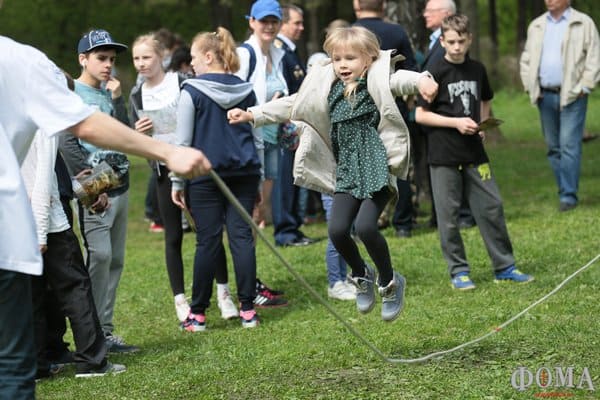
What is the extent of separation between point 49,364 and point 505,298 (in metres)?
3.49

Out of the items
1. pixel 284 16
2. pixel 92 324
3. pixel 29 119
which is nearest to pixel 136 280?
pixel 284 16

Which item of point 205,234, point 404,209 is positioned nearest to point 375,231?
point 205,234

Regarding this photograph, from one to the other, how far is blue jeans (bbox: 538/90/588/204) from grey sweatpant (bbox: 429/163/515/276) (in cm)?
378

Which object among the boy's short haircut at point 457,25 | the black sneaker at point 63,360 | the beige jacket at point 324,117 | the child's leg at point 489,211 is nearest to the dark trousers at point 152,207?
the child's leg at point 489,211

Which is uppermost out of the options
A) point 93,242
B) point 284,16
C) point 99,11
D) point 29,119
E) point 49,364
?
point 29,119

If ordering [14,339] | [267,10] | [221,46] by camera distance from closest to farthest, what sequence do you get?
1. [14,339]
2. [221,46]
3. [267,10]

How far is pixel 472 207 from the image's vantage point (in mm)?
9070

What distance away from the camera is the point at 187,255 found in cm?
1192

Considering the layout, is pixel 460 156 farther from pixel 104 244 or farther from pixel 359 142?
pixel 104 244

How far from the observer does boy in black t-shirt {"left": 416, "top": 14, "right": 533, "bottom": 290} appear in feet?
28.9

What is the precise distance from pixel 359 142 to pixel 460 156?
215cm

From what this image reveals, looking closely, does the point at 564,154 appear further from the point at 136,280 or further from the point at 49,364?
the point at 49,364

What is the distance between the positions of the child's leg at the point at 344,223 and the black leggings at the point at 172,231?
6.50 ft

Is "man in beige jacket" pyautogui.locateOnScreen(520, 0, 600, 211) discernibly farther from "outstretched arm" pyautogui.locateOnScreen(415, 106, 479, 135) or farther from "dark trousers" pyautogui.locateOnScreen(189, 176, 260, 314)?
"dark trousers" pyautogui.locateOnScreen(189, 176, 260, 314)
